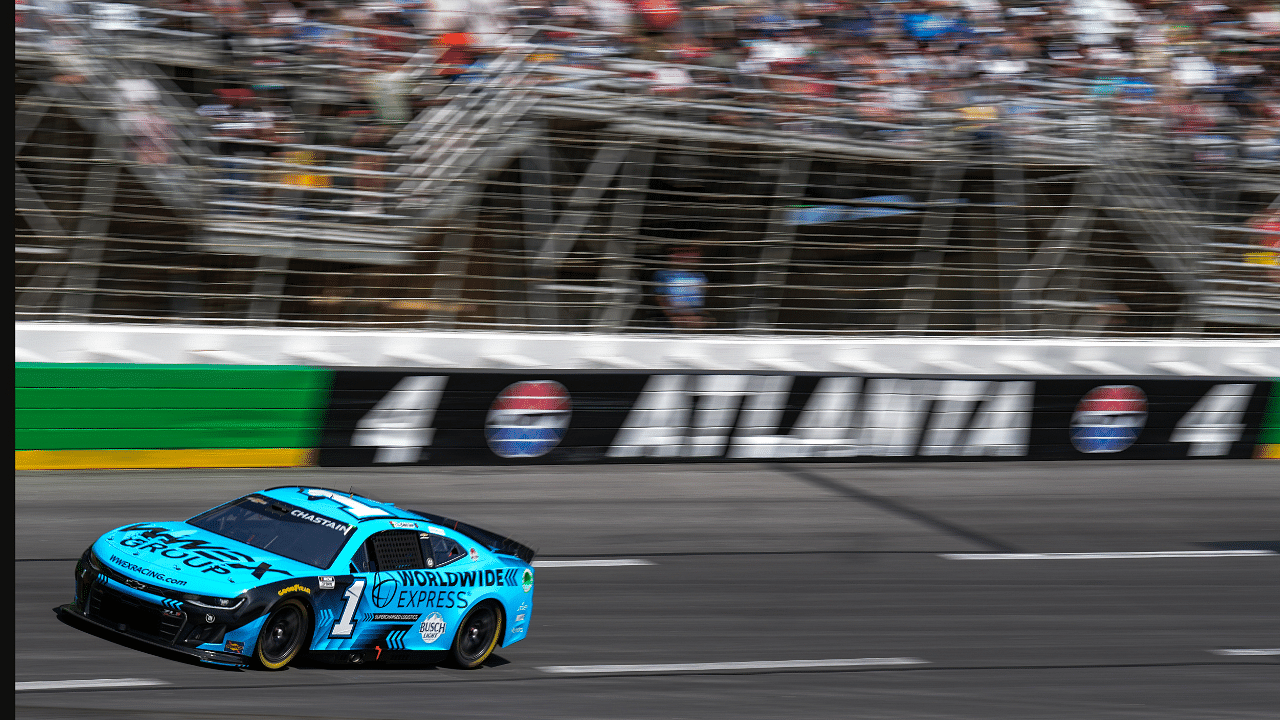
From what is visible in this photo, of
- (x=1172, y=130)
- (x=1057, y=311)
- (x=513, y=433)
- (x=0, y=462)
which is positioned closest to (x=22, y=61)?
(x=513, y=433)

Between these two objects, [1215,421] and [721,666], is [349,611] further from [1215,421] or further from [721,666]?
[1215,421]

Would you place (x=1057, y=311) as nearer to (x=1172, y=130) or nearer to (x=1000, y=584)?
(x=1172, y=130)

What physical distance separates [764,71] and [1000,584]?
6521 millimetres

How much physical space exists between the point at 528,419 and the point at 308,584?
6460mm

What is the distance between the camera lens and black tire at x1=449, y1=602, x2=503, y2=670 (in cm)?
738

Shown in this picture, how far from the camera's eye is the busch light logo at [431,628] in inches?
284

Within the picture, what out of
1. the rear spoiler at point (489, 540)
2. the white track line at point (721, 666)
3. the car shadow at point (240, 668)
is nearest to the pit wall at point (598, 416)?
the rear spoiler at point (489, 540)

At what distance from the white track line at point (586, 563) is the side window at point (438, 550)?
2.33 metres

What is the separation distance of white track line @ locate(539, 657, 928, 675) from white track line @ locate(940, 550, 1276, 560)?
2708mm

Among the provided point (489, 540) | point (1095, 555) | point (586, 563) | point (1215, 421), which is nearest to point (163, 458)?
point (586, 563)

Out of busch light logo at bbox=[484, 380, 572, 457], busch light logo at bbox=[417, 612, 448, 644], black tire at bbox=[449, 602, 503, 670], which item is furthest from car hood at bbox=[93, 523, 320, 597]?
busch light logo at bbox=[484, 380, 572, 457]

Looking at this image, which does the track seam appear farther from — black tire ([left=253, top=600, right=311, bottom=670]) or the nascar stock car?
black tire ([left=253, top=600, right=311, bottom=670])

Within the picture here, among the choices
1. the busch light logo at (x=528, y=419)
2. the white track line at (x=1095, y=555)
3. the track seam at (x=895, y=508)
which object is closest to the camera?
the white track line at (x=1095, y=555)

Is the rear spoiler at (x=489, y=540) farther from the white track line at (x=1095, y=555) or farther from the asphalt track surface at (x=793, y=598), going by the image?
the white track line at (x=1095, y=555)
